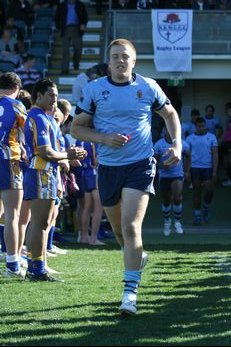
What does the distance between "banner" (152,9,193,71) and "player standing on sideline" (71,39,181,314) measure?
15085 mm

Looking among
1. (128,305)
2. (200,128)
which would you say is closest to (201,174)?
(200,128)

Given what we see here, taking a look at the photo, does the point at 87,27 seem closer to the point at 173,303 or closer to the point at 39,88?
the point at 39,88

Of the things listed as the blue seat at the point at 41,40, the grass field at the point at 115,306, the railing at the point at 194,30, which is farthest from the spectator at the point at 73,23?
the grass field at the point at 115,306

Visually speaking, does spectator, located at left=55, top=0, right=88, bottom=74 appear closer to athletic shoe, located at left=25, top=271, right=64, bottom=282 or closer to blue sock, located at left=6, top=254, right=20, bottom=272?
blue sock, located at left=6, top=254, right=20, bottom=272

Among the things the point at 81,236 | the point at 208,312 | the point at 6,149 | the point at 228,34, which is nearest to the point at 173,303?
the point at 208,312

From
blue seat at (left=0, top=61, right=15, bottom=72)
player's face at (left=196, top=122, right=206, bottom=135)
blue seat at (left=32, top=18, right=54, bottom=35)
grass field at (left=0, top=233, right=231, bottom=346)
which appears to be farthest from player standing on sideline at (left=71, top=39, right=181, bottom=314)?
blue seat at (left=32, top=18, right=54, bottom=35)

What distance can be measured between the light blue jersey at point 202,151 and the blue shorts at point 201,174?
7 cm

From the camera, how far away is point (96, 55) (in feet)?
80.8

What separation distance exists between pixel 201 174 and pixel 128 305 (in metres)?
11.5

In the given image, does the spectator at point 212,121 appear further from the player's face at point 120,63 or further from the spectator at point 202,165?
the player's face at point 120,63

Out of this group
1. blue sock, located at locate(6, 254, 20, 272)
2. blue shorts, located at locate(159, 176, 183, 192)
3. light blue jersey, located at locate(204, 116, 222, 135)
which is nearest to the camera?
blue sock, located at locate(6, 254, 20, 272)

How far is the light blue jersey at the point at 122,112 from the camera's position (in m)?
7.83

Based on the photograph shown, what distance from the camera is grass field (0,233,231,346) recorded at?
682 centimetres

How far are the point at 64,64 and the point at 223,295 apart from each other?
50.5 feet
